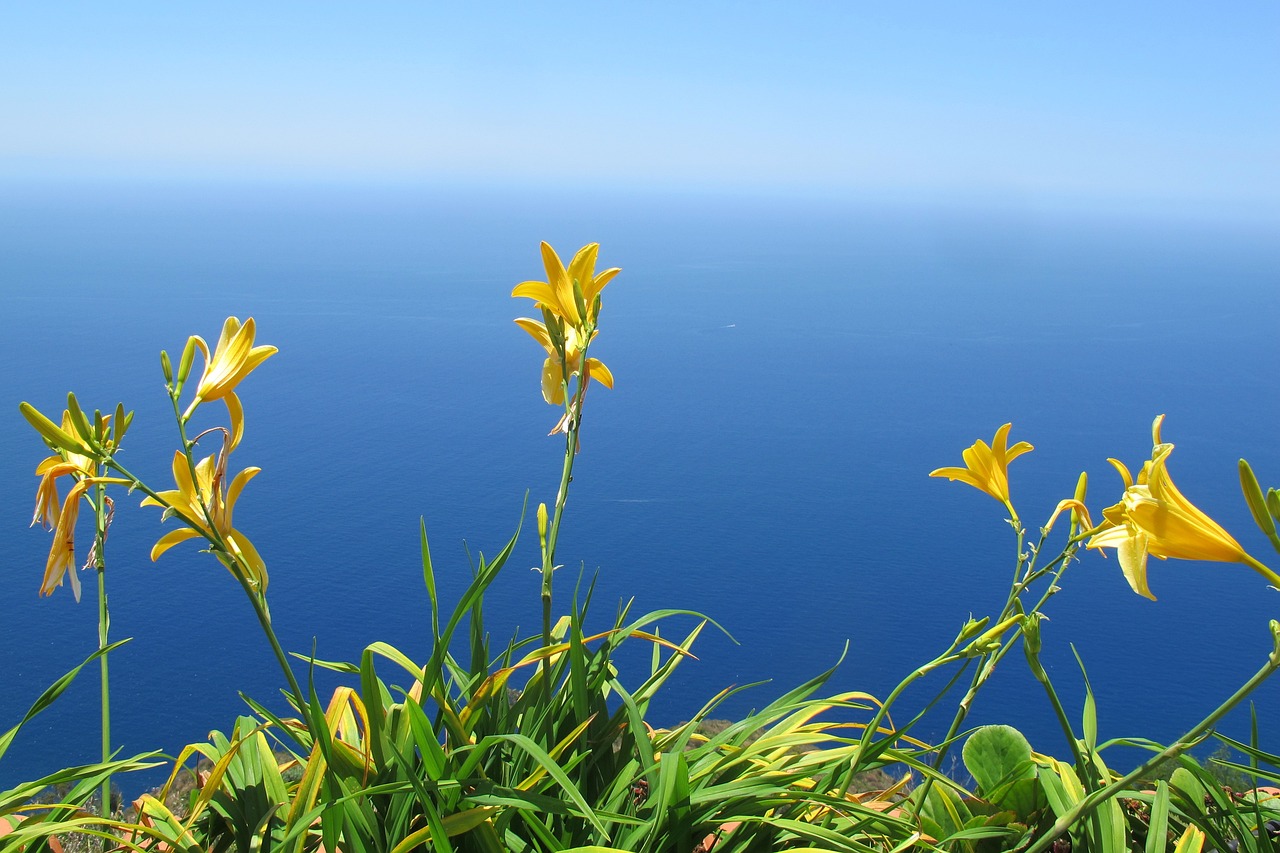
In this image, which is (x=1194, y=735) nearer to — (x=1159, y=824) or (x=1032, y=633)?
(x=1032, y=633)

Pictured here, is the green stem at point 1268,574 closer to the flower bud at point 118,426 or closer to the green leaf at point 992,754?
the green leaf at point 992,754

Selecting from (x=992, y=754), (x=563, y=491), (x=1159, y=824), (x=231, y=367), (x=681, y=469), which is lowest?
(x=681, y=469)

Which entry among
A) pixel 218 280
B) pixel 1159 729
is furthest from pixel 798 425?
pixel 218 280

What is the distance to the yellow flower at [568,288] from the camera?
1.02m

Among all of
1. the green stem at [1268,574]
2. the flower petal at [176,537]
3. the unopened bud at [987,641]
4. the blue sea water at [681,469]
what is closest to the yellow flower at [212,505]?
the flower petal at [176,537]

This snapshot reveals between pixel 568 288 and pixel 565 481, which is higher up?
pixel 568 288

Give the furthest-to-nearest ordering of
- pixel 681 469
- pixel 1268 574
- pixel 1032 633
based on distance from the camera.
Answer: pixel 681 469 → pixel 1032 633 → pixel 1268 574

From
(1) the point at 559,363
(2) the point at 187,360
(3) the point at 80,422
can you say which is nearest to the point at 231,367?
(2) the point at 187,360

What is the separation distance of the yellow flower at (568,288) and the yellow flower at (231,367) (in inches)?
11.1

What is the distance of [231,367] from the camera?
94cm

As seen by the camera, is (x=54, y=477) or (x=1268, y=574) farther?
(x=54, y=477)

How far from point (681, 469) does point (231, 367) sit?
37042 mm

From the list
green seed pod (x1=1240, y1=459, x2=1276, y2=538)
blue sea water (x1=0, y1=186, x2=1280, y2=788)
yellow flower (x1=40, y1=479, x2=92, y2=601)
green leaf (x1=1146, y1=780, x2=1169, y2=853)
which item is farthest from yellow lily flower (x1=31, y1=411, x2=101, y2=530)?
blue sea water (x1=0, y1=186, x2=1280, y2=788)

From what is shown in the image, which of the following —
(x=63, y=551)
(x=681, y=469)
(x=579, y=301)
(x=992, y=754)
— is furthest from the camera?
(x=681, y=469)
